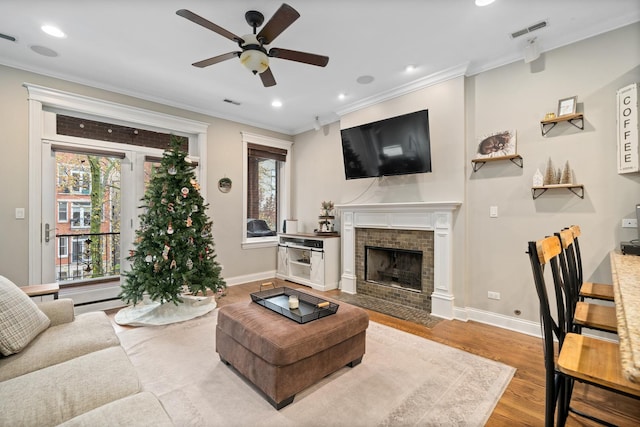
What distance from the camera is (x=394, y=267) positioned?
4.31 meters

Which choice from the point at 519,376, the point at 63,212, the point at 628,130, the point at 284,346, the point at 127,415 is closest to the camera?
the point at 127,415

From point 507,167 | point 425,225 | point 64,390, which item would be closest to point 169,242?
point 64,390

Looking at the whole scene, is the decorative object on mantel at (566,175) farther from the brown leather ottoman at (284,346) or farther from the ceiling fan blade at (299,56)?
the ceiling fan blade at (299,56)

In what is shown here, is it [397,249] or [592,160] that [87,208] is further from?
[592,160]

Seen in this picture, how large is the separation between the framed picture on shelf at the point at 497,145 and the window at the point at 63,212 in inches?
200

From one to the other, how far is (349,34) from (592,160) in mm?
2534

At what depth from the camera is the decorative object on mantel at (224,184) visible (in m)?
4.92

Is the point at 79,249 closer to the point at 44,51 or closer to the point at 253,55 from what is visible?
the point at 44,51

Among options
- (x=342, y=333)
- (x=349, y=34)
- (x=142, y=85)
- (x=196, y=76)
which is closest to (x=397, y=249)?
(x=342, y=333)

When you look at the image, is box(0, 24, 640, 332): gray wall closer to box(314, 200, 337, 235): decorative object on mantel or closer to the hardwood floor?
the hardwood floor

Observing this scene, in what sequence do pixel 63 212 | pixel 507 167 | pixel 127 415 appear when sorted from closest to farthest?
1. pixel 127 415
2. pixel 507 167
3. pixel 63 212

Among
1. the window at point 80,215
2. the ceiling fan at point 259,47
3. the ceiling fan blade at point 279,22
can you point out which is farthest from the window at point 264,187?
the ceiling fan blade at point 279,22

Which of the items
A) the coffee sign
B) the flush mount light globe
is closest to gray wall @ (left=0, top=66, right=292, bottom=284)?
the flush mount light globe

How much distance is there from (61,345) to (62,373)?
0.38 m
